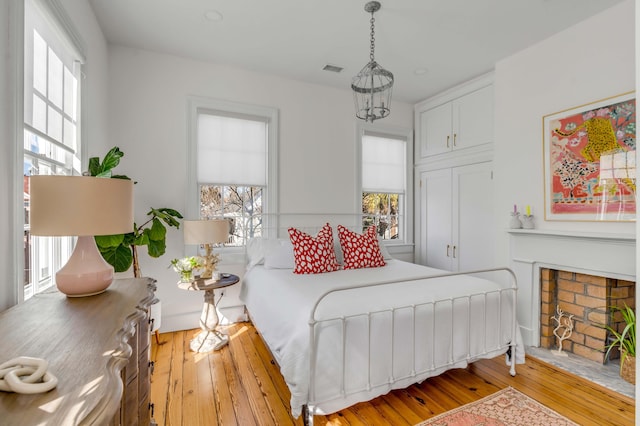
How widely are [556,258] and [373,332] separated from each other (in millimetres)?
2066

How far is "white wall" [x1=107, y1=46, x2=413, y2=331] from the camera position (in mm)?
3080

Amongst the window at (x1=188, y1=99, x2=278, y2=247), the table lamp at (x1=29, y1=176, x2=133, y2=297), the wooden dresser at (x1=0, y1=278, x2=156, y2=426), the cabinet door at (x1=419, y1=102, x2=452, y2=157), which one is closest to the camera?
the wooden dresser at (x1=0, y1=278, x2=156, y2=426)

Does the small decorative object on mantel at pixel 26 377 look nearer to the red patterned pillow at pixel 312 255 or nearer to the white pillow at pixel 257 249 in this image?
the red patterned pillow at pixel 312 255

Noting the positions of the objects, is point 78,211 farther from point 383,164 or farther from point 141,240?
point 383,164

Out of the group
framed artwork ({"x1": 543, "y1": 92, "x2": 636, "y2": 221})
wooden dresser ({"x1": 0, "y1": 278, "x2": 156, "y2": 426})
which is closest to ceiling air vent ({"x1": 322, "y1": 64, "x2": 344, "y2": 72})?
framed artwork ({"x1": 543, "y1": 92, "x2": 636, "y2": 221})

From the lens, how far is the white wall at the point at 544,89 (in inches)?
94.8

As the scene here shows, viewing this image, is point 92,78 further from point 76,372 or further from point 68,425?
point 68,425

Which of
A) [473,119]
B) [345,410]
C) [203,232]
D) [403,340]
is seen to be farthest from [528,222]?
[203,232]

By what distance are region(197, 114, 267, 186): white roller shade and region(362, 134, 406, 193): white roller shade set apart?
1450 mm

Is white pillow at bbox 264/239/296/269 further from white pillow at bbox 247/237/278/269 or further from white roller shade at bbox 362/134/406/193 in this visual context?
white roller shade at bbox 362/134/406/193

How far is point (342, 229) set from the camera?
3.36 meters

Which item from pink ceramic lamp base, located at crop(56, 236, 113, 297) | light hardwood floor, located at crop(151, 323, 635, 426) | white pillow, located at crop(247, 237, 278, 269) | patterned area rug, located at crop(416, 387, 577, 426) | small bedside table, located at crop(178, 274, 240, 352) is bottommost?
light hardwood floor, located at crop(151, 323, 635, 426)

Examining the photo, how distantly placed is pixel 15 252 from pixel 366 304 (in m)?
1.70

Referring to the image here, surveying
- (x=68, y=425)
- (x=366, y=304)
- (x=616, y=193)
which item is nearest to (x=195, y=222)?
(x=366, y=304)
